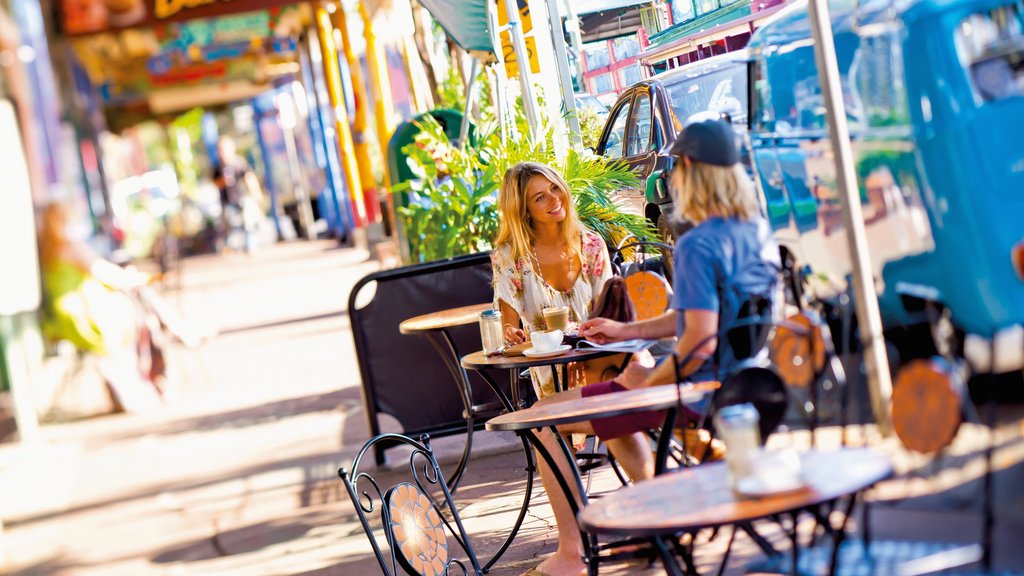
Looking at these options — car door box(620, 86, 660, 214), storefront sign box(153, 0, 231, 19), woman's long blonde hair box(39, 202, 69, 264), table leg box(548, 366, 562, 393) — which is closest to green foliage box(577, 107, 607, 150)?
car door box(620, 86, 660, 214)

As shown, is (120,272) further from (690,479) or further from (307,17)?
(307,17)

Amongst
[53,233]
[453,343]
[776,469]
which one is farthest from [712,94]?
[53,233]

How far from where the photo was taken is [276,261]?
22953 millimetres

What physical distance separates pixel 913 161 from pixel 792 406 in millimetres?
805

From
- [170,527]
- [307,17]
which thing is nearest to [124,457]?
[170,527]

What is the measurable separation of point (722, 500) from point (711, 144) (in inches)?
49.8

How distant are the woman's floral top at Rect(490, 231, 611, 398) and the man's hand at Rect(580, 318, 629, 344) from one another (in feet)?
1.89

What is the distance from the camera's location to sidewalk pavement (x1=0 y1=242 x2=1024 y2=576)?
259cm

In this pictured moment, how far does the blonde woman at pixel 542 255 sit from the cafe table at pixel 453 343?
0.69 m

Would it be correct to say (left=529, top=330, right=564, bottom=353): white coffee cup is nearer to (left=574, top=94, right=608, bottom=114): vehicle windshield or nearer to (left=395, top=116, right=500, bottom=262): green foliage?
(left=574, top=94, right=608, bottom=114): vehicle windshield

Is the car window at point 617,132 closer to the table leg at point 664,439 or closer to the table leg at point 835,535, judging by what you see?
the table leg at point 664,439

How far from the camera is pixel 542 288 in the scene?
4.59 metres

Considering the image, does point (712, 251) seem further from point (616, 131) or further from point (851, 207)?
point (616, 131)

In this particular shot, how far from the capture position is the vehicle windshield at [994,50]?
2957 millimetres
